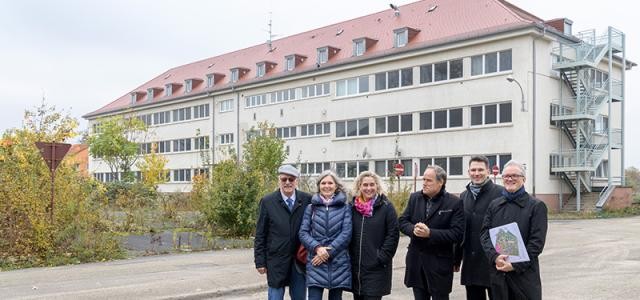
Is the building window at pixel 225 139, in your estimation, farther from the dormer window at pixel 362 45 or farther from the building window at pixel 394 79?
the building window at pixel 394 79

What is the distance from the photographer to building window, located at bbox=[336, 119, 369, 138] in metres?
41.0

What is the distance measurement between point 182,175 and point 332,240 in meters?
54.2

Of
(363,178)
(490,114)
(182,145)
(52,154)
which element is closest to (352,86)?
(490,114)

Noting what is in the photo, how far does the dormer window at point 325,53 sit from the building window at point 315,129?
4.69m

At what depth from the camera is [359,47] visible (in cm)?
4266

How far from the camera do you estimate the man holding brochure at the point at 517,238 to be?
5.30 m

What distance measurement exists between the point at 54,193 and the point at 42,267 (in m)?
1.58

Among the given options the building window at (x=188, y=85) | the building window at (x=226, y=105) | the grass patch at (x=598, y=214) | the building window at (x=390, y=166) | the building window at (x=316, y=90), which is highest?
the building window at (x=188, y=85)

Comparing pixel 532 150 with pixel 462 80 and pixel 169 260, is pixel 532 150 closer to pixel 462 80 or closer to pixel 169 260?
pixel 462 80

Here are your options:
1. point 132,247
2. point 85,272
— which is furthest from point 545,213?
point 132,247

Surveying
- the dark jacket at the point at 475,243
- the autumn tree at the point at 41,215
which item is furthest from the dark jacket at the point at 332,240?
the autumn tree at the point at 41,215

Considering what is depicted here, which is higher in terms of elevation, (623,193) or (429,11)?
(429,11)

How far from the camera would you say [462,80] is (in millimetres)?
35094

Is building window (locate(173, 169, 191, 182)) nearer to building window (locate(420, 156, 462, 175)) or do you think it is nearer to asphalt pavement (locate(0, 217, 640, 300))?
building window (locate(420, 156, 462, 175))
